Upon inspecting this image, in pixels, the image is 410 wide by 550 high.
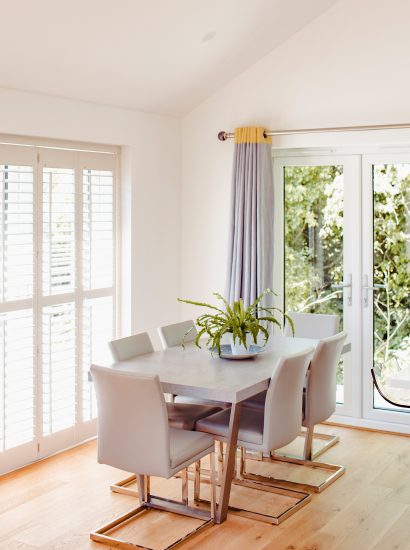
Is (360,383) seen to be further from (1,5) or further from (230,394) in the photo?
(1,5)

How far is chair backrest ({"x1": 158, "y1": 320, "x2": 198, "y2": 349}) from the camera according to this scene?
487 cm

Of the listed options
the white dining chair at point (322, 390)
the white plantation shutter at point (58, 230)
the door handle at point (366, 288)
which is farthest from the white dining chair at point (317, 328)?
the white plantation shutter at point (58, 230)

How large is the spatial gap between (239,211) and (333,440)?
1779 mm

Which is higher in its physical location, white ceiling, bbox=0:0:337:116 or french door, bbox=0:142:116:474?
white ceiling, bbox=0:0:337:116

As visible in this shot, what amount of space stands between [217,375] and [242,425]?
0.32 meters

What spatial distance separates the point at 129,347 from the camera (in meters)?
4.50

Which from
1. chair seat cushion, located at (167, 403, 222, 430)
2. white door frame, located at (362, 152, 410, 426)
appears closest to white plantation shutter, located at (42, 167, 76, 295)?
chair seat cushion, located at (167, 403, 222, 430)

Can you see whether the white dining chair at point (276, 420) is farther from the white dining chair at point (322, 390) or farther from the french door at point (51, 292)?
the french door at point (51, 292)

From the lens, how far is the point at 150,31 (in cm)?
475

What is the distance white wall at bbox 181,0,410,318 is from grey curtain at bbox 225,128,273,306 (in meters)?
0.21

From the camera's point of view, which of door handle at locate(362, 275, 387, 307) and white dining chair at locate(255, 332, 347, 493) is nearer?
white dining chair at locate(255, 332, 347, 493)

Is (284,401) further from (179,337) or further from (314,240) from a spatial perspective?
(314,240)

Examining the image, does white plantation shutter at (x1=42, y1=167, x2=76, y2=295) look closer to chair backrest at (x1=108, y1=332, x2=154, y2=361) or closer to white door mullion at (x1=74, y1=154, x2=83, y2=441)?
white door mullion at (x1=74, y1=154, x2=83, y2=441)

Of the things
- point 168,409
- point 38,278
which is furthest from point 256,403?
point 38,278
